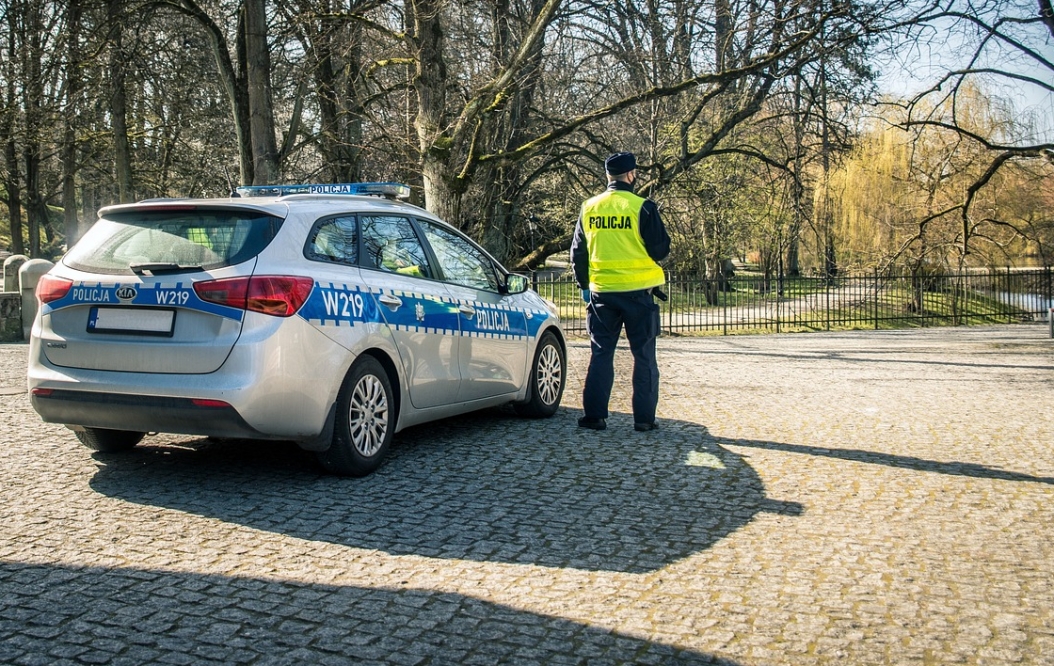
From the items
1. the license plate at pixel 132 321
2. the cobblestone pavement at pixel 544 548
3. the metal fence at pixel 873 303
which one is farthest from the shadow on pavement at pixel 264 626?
the metal fence at pixel 873 303

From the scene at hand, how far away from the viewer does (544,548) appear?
4.81 meters

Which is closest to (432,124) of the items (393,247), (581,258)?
(581,258)

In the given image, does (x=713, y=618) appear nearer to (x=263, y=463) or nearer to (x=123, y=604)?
(x=123, y=604)

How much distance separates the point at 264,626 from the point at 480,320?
404 cm

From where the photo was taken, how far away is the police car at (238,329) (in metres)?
→ 5.54

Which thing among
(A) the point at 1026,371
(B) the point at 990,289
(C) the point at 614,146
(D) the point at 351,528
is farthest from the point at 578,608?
(B) the point at 990,289

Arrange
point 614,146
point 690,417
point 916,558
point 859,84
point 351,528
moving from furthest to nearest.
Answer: point 614,146
point 859,84
point 690,417
point 351,528
point 916,558

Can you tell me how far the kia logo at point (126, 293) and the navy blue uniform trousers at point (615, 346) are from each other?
3484mm

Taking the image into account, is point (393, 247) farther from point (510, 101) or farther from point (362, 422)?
point (510, 101)

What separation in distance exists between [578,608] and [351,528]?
152cm

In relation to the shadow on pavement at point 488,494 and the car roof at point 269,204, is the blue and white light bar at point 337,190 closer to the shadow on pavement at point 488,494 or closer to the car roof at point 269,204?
the car roof at point 269,204

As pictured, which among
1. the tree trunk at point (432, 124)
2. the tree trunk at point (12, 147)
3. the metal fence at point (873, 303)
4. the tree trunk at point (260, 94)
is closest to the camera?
the tree trunk at point (432, 124)

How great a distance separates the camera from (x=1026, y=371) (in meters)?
13.1

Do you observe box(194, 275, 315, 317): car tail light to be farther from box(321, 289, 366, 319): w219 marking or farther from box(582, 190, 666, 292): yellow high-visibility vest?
box(582, 190, 666, 292): yellow high-visibility vest
